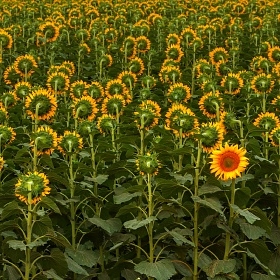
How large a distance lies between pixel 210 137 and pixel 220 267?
2.23 ft

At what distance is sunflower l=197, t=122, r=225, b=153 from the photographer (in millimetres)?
4031

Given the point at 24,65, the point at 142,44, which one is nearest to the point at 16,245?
the point at 24,65

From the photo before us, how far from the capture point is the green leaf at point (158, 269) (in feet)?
12.3

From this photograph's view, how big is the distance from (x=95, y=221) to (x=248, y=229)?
842 mm

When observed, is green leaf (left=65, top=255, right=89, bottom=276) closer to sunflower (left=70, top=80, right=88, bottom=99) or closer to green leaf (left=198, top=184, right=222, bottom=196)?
green leaf (left=198, top=184, right=222, bottom=196)

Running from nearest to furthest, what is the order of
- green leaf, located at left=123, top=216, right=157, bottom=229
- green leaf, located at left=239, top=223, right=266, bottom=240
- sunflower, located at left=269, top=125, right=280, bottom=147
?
green leaf, located at left=123, top=216, right=157, bottom=229 < green leaf, located at left=239, top=223, right=266, bottom=240 < sunflower, located at left=269, top=125, right=280, bottom=147

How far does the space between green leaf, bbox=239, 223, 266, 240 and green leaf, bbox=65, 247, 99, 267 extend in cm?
82

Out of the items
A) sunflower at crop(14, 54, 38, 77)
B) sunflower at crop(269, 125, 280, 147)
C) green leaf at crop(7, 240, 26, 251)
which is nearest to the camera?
green leaf at crop(7, 240, 26, 251)

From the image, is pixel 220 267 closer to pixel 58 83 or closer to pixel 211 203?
pixel 211 203

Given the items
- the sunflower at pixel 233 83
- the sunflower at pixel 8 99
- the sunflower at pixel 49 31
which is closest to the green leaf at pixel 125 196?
the sunflower at pixel 8 99

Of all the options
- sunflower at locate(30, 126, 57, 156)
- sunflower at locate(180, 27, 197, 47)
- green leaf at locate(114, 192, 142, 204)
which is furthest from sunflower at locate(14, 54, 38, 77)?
green leaf at locate(114, 192, 142, 204)

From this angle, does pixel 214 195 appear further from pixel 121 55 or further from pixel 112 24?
pixel 112 24

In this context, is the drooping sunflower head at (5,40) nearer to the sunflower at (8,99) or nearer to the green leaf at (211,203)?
the sunflower at (8,99)

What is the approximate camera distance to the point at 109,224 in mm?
4250
